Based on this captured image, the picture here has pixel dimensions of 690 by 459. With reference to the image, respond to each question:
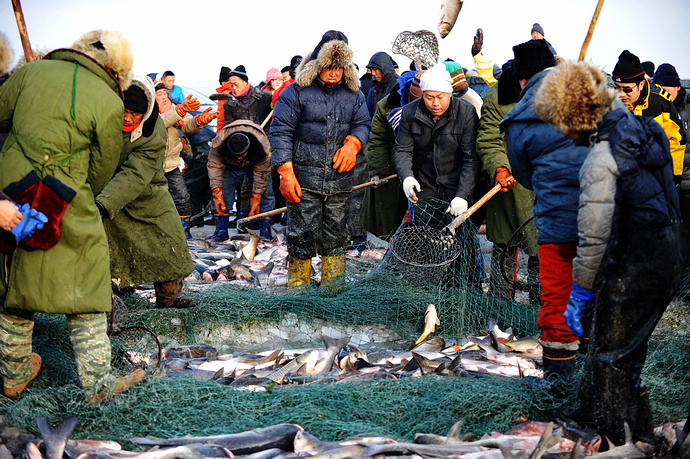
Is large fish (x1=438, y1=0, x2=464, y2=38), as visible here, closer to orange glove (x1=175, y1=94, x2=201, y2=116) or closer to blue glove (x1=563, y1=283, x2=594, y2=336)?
orange glove (x1=175, y1=94, x2=201, y2=116)

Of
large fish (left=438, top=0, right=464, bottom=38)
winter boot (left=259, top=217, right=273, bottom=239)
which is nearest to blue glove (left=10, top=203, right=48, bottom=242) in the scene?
large fish (left=438, top=0, right=464, bottom=38)

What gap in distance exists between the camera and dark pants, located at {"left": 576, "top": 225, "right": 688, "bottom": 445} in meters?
3.10

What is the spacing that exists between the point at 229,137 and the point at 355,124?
3586 mm

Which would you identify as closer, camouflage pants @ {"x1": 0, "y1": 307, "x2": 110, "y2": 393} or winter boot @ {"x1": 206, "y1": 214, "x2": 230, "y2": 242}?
camouflage pants @ {"x1": 0, "y1": 307, "x2": 110, "y2": 393}

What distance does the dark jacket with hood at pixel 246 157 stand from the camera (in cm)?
965

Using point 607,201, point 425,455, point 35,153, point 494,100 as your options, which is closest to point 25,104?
point 35,153

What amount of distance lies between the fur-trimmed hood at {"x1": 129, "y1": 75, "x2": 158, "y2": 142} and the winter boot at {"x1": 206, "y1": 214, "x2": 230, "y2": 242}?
5.12 meters

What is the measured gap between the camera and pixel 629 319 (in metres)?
3.17

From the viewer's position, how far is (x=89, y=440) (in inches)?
127

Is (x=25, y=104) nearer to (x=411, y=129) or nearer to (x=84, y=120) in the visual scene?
(x=84, y=120)

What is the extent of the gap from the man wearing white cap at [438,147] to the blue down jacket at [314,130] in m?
0.55

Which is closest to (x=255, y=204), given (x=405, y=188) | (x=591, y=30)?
(x=405, y=188)

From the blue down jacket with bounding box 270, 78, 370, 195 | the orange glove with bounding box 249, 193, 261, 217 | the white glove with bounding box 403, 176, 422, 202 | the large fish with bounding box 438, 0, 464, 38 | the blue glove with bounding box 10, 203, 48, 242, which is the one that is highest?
the large fish with bounding box 438, 0, 464, 38

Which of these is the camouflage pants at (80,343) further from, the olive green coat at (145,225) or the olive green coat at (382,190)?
the olive green coat at (382,190)
